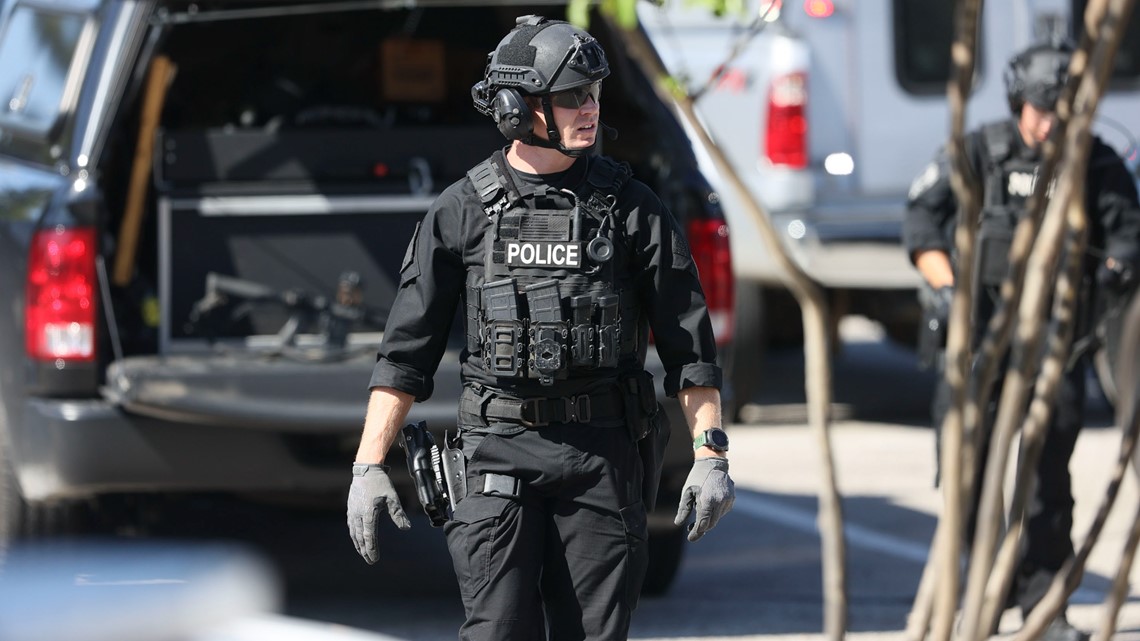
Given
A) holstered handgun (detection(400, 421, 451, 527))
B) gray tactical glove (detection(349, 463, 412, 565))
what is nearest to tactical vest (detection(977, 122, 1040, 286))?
holstered handgun (detection(400, 421, 451, 527))

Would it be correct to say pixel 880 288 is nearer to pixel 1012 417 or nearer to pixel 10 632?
pixel 1012 417

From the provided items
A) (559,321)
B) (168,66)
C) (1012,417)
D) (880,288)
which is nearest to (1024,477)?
(1012,417)

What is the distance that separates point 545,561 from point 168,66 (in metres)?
2.56

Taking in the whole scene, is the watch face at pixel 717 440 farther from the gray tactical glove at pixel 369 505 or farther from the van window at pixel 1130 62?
the van window at pixel 1130 62

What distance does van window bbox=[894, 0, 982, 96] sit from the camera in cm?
907

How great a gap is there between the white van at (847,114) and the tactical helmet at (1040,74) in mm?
3541

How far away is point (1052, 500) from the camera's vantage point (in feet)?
17.2

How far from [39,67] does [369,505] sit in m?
2.58

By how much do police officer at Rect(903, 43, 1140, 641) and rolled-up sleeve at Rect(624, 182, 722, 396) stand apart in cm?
158

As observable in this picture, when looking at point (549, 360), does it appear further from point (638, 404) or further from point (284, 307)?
point (284, 307)

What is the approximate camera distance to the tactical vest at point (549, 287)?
365 centimetres

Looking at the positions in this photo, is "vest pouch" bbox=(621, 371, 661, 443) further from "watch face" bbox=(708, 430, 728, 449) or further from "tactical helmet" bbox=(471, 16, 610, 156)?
"tactical helmet" bbox=(471, 16, 610, 156)

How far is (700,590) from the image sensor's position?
19.8 ft

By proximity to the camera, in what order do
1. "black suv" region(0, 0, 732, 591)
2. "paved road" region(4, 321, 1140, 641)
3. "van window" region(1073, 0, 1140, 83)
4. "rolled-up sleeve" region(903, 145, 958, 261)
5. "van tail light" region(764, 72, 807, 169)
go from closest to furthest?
"black suv" region(0, 0, 732, 591), "rolled-up sleeve" region(903, 145, 958, 261), "paved road" region(4, 321, 1140, 641), "van tail light" region(764, 72, 807, 169), "van window" region(1073, 0, 1140, 83)
